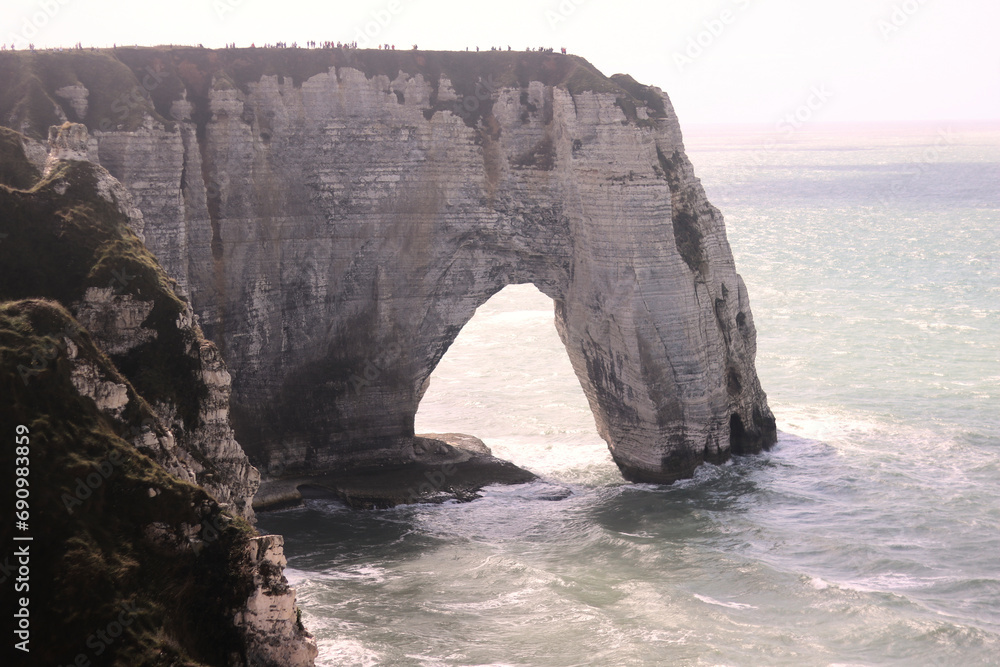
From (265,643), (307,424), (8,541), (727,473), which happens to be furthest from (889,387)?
(8,541)

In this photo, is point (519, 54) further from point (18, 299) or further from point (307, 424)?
point (18, 299)

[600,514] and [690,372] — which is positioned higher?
[690,372]

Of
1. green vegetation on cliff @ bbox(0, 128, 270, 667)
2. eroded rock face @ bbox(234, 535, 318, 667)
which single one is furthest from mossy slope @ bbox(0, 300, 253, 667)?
eroded rock face @ bbox(234, 535, 318, 667)

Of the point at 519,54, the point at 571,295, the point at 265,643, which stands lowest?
the point at 265,643

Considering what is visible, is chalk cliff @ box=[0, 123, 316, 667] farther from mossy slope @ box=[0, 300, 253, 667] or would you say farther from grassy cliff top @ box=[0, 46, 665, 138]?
grassy cliff top @ box=[0, 46, 665, 138]

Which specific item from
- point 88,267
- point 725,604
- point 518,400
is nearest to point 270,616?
point 88,267

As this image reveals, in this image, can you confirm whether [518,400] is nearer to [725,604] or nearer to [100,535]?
[725,604]

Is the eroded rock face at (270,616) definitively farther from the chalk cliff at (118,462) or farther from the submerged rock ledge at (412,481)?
the submerged rock ledge at (412,481)
